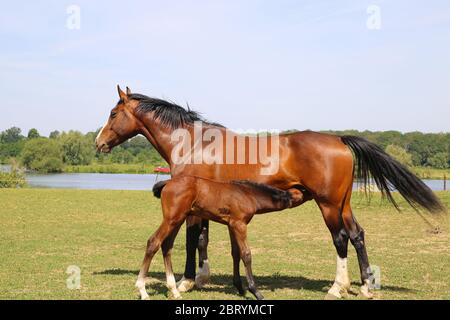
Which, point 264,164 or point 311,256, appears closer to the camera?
point 264,164

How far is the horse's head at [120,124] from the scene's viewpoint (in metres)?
6.89

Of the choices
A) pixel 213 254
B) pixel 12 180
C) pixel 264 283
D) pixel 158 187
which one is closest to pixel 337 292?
pixel 264 283

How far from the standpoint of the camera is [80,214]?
55.6 ft

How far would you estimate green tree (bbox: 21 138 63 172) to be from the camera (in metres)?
58.4

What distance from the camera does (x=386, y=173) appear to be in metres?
6.45

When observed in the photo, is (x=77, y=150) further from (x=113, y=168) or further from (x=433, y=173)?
(x=433, y=173)

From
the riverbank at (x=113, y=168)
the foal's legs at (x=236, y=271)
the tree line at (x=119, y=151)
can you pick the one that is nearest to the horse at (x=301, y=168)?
the foal's legs at (x=236, y=271)

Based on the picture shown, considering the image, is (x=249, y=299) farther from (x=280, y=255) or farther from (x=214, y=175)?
(x=280, y=255)

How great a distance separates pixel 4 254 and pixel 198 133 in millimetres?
5102

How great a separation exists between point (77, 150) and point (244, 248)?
6479cm

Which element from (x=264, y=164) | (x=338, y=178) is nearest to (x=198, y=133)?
(x=264, y=164)

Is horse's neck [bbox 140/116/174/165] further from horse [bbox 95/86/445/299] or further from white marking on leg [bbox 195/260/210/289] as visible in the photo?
white marking on leg [bbox 195/260/210/289]

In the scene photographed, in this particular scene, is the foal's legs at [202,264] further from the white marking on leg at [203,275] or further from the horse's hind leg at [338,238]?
the horse's hind leg at [338,238]
